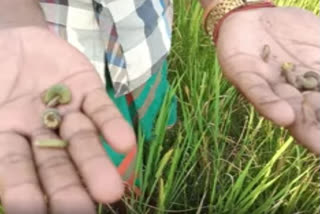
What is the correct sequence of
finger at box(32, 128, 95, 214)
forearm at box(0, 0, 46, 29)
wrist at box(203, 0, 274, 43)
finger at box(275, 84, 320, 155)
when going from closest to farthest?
finger at box(32, 128, 95, 214)
finger at box(275, 84, 320, 155)
forearm at box(0, 0, 46, 29)
wrist at box(203, 0, 274, 43)

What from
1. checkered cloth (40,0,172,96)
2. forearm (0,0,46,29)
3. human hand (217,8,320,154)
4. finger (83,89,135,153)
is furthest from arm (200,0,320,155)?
forearm (0,0,46,29)

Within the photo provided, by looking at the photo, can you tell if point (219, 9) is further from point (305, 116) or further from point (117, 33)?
point (305, 116)

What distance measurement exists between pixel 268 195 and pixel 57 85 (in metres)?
0.63

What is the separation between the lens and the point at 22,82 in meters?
1.09

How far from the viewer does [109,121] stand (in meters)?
0.97

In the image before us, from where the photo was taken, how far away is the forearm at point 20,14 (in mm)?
1190

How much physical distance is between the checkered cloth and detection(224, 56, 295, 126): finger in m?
0.20

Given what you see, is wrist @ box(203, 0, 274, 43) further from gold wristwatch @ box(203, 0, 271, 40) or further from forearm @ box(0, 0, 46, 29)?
forearm @ box(0, 0, 46, 29)

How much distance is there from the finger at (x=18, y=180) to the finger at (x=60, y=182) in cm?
1

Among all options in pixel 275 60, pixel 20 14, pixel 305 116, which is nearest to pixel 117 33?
pixel 20 14

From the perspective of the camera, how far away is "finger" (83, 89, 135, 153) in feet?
3.08

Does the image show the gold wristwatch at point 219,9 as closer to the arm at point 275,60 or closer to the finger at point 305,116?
the arm at point 275,60

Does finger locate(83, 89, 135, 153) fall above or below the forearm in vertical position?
below

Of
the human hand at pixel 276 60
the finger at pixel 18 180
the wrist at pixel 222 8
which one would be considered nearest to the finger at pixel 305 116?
the human hand at pixel 276 60
